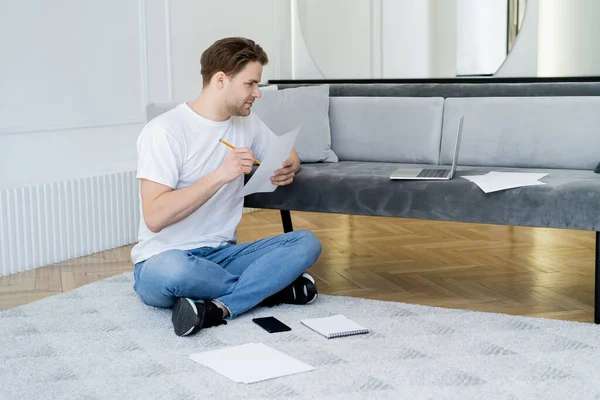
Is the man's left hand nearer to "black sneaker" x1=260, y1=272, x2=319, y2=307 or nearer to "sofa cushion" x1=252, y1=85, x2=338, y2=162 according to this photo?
"black sneaker" x1=260, y1=272, x2=319, y2=307

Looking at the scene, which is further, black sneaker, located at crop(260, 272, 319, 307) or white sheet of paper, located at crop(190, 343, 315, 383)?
black sneaker, located at crop(260, 272, 319, 307)

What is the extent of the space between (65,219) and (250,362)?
74.8 inches

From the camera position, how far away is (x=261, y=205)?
11.6ft

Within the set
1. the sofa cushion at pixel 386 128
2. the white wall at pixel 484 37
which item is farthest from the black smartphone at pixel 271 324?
the white wall at pixel 484 37

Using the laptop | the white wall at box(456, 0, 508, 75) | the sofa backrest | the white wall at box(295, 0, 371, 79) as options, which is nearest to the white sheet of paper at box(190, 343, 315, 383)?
the laptop

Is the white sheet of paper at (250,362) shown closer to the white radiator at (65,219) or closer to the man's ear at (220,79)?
the man's ear at (220,79)

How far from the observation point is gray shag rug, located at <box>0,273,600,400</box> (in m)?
2.27

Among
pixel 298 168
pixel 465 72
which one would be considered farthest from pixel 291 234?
pixel 465 72

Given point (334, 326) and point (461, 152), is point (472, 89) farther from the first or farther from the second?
point (334, 326)

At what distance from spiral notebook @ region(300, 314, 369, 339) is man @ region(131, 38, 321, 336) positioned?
0.21m

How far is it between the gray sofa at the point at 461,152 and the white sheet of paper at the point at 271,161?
1.02 ft

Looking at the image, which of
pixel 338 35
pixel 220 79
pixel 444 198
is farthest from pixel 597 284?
pixel 338 35

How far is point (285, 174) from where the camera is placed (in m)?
3.31

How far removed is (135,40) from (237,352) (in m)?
2.46
